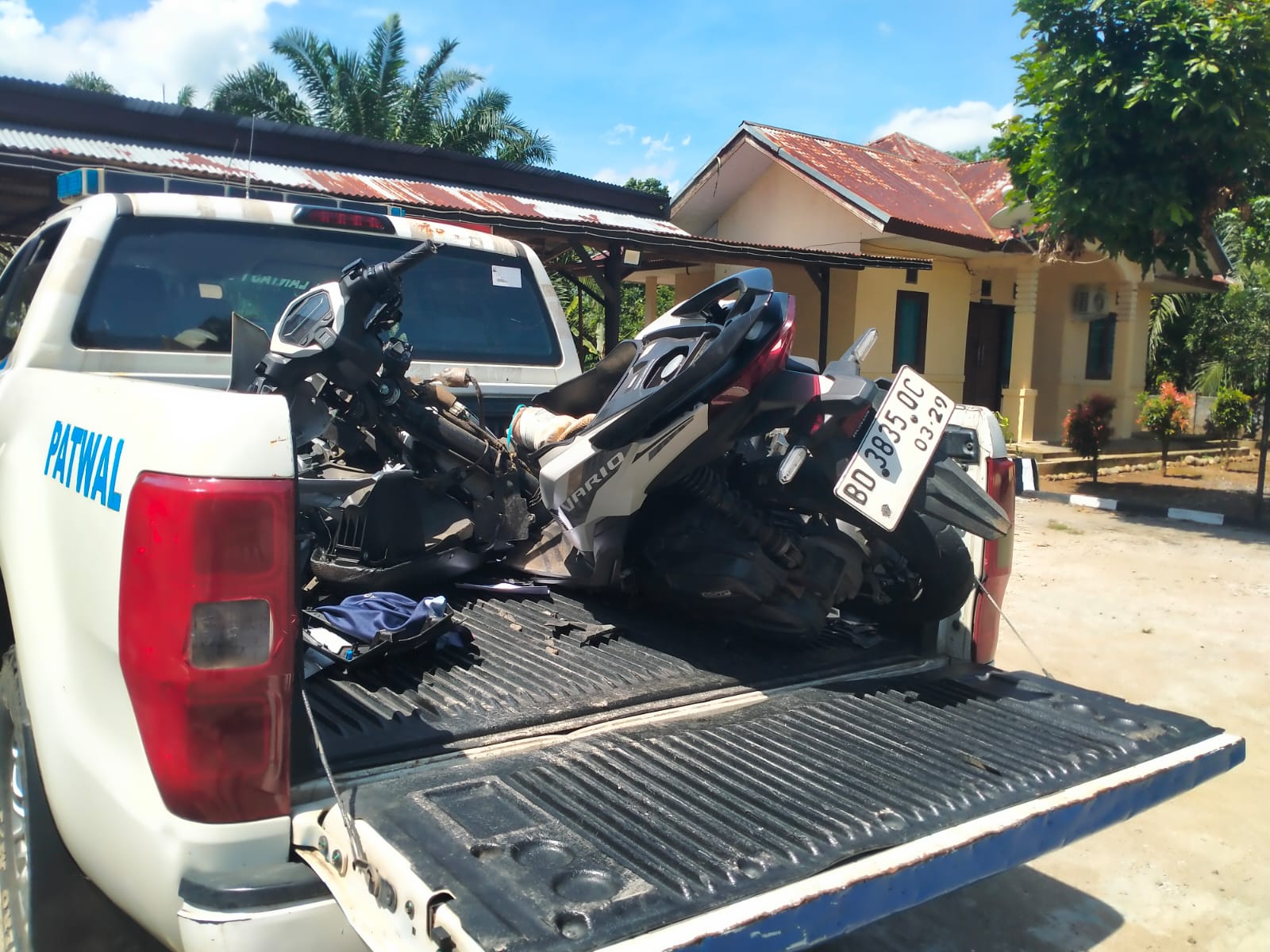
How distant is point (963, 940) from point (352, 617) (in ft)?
6.60

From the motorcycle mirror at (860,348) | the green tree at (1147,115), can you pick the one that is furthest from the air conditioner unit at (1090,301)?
the motorcycle mirror at (860,348)

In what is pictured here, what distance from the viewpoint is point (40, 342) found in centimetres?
286

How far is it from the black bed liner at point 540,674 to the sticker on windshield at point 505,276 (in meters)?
1.56

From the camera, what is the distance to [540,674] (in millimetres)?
2449

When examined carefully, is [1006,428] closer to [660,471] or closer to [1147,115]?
[1147,115]

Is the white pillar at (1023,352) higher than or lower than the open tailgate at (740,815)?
higher

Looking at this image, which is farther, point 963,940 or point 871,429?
point 963,940

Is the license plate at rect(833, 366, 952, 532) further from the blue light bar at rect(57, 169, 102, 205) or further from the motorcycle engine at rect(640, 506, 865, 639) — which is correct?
the blue light bar at rect(57, 169, 102, 205)

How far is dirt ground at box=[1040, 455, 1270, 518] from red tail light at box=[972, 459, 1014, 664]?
9.25 metres

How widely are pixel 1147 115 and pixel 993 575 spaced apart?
340 inches

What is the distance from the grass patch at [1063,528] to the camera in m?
9.69

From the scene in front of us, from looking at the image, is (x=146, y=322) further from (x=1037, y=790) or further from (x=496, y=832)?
(x=1037, y=790)

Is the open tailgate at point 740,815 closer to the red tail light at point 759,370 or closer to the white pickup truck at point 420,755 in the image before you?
the white pickup truck at point 420,755

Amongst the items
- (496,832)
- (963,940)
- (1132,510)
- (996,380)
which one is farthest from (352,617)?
(996,380)
